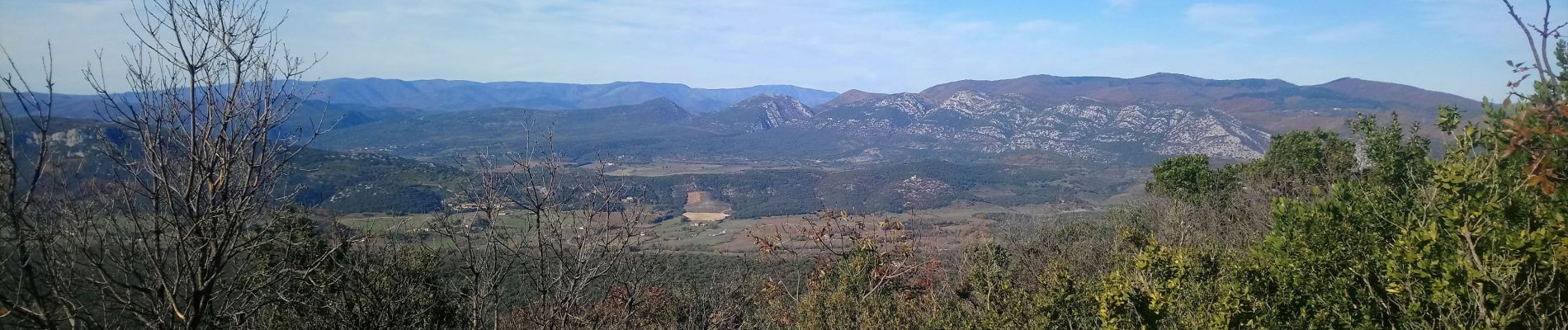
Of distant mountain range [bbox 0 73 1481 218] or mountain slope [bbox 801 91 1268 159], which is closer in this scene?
distant mountain range [bbox 0 73 1481 218]

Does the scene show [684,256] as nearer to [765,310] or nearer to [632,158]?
[765,310]

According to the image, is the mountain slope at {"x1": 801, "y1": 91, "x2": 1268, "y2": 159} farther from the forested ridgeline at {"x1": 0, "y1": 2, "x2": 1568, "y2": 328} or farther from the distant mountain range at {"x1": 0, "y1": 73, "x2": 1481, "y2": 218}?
the forested ridgeline at {"x1": 0, "y1": 2, "x2": 1568, "y2": 328}

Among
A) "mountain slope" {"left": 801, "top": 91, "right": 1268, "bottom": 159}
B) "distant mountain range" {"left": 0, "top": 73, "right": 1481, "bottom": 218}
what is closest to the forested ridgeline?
"distant mountain range" {"left": 0, "top": 73, "right": 1481, "bottom": 218}

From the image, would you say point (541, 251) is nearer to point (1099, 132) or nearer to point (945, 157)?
point (1099, 132)

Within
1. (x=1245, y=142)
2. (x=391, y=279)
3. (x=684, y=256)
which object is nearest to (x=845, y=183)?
(x=1245, y=142)

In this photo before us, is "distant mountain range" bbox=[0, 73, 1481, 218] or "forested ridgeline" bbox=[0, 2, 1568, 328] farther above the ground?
"forested ridgeline" bbox=[0, 2, 1568, 328]

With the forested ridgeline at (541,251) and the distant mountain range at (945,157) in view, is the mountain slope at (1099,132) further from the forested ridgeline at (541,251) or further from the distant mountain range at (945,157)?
the forested ridgeline at (541,251)

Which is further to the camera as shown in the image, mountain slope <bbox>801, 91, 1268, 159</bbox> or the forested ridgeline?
mountain slope <bbox>801, 91, 1268, 159</bbox>

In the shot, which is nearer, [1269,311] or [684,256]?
[1269,311]

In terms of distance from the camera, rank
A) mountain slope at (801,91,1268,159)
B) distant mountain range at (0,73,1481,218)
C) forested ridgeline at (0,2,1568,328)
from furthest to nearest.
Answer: mountain slope at (801,91,1268,159) → distant mountain range at (0,73,1481,218) → forested ridgeline at (0,2,1568,328)

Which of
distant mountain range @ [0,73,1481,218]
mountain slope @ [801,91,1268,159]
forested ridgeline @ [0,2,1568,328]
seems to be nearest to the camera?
forested ridgeline @ [0,2,1568,328]

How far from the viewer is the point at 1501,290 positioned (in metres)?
6.00

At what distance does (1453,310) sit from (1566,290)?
4.14 ft

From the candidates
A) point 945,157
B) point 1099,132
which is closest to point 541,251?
point 1099,132
